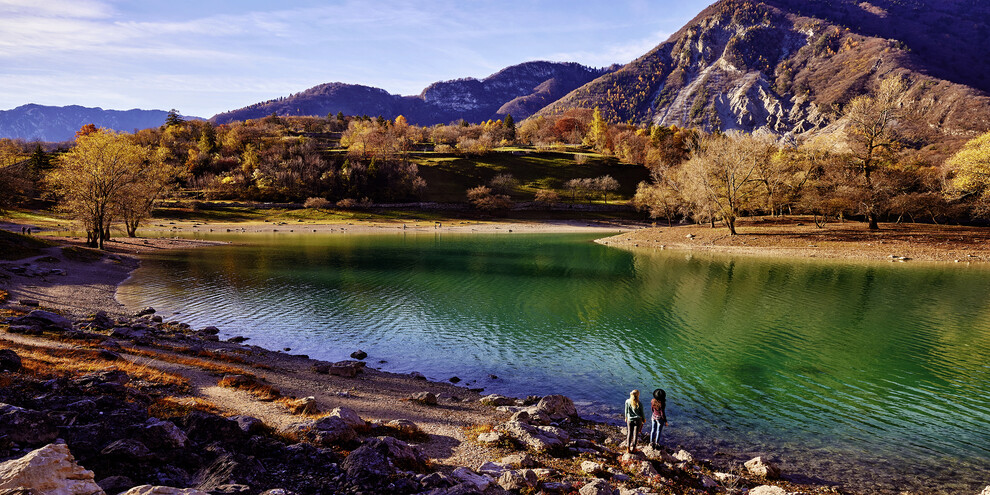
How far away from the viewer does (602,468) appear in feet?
43.2

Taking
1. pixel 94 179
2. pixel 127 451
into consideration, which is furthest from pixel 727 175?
pixel 94 179

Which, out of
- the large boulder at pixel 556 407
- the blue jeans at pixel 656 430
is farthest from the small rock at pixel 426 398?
the blue jeans at pixel 656 430

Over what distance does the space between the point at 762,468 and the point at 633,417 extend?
411 centimetres

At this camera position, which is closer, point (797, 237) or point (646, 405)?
point (646, 405)

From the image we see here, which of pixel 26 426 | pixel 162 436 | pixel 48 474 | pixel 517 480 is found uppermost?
pixel 48 474

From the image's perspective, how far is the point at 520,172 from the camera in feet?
Result: 604

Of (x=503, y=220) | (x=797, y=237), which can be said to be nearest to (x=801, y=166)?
(x=797, y=237)

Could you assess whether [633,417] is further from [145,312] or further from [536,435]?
[145,312]

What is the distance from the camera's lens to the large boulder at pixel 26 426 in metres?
9.35

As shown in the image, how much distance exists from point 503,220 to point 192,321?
11529 cm

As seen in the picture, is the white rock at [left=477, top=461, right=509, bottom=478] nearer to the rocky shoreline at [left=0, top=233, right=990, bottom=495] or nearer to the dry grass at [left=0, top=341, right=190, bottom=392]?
the rocky shoreline at [left=0, top=233, right=990, bottom=495]

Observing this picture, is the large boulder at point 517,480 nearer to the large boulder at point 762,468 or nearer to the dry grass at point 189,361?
the large boulder at point 762,468

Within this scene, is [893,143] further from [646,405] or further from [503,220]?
[503,220]

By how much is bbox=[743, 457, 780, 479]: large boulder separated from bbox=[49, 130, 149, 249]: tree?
76.9m
